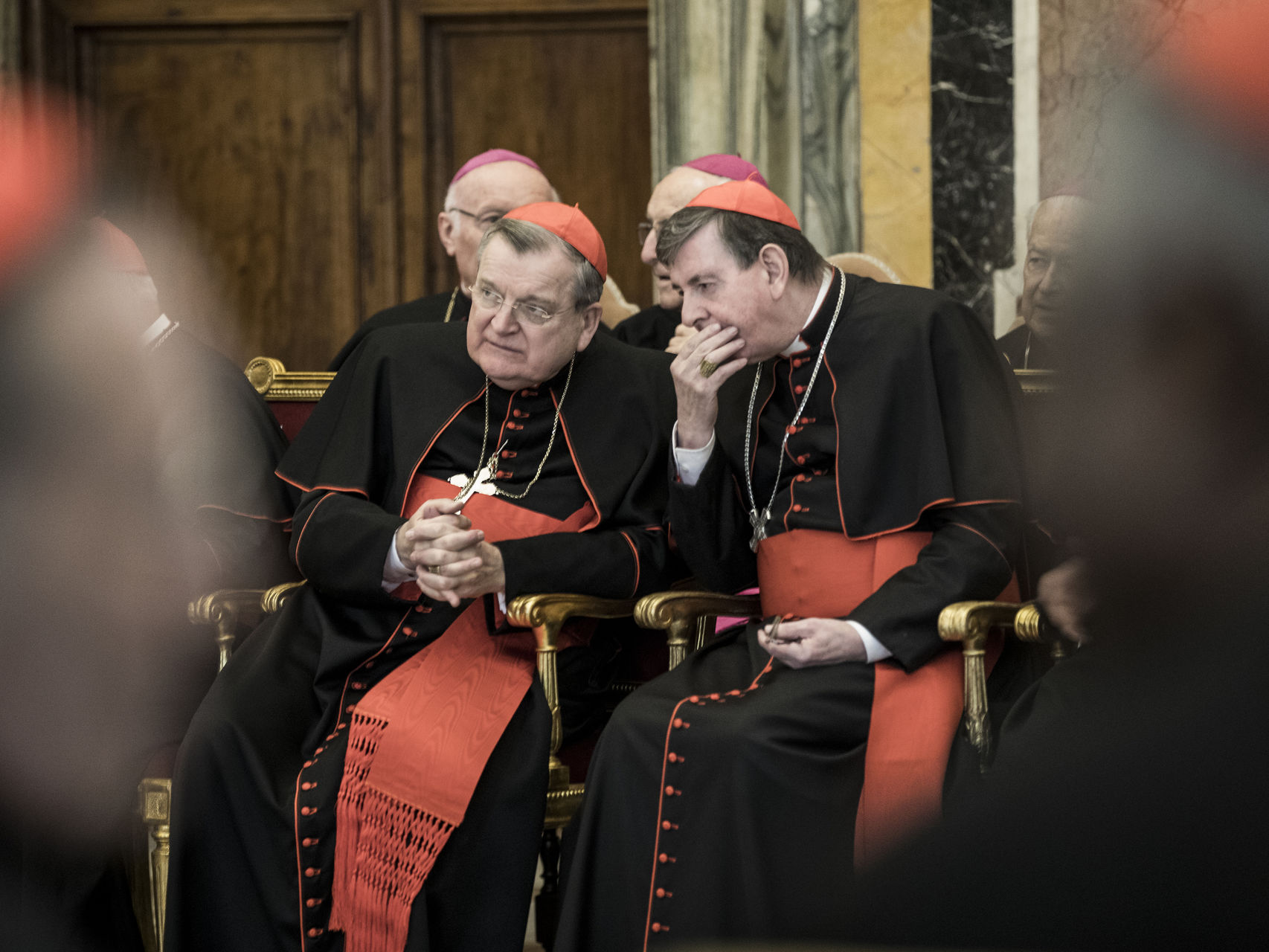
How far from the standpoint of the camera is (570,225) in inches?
119

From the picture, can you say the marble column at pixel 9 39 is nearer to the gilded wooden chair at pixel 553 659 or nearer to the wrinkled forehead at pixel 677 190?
the wrinkled forehead at pixel 677 190

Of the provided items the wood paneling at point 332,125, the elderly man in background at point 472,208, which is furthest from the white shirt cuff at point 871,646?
the wood paneling at point 332,125

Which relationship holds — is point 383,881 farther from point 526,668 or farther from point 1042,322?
point 1042,322

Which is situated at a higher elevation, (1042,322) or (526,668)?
(1042,322)

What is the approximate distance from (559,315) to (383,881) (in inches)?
50.4

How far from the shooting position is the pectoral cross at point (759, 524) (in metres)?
2.80

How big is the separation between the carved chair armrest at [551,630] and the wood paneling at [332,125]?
2924 millimetres

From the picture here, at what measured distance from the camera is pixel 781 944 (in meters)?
0.61

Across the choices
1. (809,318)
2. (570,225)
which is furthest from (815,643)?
(570,225)

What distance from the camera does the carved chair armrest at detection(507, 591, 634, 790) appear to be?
8.74ft

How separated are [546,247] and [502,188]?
123 cm

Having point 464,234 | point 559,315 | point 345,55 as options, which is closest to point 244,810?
point 559,315

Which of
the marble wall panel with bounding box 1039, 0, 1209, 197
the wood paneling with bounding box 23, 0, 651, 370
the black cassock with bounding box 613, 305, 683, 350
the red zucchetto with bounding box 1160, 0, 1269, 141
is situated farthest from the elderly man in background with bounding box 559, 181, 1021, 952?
the wood paneling with bounding box 23, 0, 651, 370

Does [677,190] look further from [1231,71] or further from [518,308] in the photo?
[1231,71]
